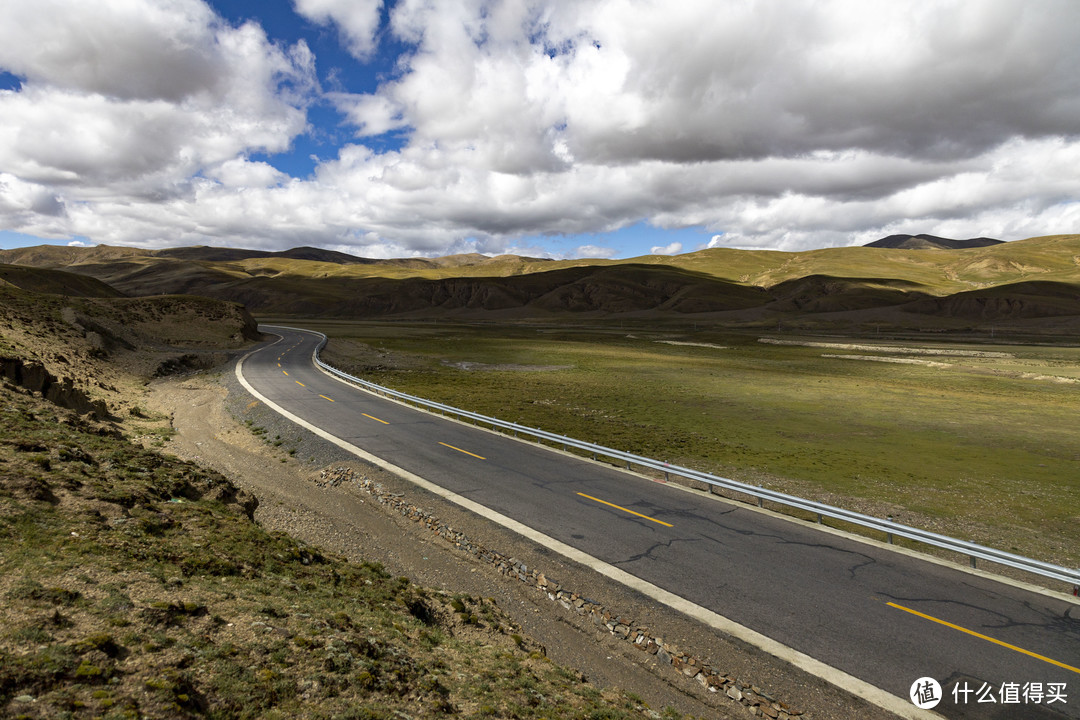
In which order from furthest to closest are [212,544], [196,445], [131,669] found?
1. [196,445]
2. [212,544]
3. [131,669]

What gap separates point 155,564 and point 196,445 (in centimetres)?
1576

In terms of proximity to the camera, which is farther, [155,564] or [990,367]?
[990,367]

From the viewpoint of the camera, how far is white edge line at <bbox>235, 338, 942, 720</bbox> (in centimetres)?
789

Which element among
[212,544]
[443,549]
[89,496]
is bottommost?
[443,549]

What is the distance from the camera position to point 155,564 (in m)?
7.93

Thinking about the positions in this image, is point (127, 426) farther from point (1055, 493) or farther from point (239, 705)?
point (1055, 493)

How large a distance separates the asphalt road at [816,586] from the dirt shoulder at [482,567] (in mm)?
876

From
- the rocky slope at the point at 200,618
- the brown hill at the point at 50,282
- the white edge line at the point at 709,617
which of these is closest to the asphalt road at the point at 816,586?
the white edge line at the point at 709,617

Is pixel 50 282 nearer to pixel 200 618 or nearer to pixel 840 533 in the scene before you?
pixel 200 618

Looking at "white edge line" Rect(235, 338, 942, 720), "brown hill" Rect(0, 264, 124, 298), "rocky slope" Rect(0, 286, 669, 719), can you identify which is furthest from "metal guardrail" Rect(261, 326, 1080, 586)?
"brown hill" Rect(0, 264, 124, 298)

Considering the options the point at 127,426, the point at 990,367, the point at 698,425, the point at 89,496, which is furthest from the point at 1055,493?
the point at 990,367

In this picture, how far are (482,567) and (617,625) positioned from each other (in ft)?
12.3

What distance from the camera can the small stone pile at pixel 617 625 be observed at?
8.04 metres
